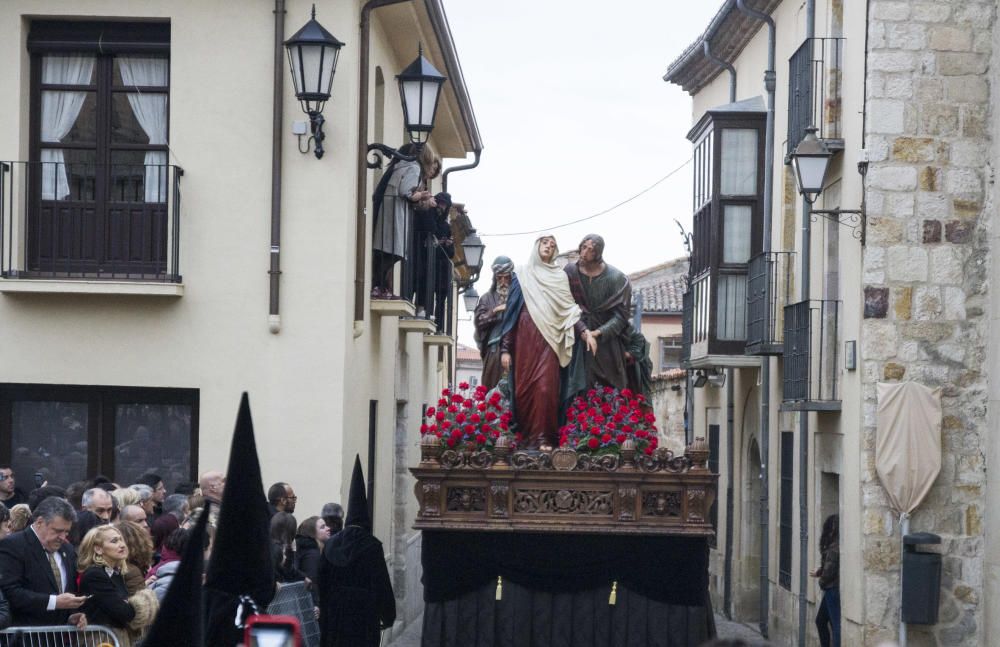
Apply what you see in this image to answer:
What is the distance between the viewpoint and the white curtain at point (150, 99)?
45.2ft

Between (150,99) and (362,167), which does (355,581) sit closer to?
(362,167)

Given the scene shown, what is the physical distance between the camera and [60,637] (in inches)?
325

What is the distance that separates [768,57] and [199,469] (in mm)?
10123

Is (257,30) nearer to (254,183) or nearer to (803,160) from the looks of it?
(254,183)

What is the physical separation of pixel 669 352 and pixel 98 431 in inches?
1485

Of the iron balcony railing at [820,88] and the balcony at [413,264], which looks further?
the iron balcony railing at [820,88]

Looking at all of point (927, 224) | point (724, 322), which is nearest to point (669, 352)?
A: point (724, 322)

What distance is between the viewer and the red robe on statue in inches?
517

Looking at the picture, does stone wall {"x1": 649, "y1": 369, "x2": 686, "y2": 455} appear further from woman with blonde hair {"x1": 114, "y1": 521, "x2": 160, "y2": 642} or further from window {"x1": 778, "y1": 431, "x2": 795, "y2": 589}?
woman with blonde hair {"x1": 114, "y1": 521, "x2": 160, "y2": 642}

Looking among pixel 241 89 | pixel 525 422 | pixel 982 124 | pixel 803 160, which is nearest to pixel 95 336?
pixel 241 89

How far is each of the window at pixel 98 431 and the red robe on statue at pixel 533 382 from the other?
8.99 feet

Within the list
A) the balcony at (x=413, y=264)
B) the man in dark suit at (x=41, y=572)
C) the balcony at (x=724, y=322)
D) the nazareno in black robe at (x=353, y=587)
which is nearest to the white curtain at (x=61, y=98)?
the balcony at (x=413, y=264)

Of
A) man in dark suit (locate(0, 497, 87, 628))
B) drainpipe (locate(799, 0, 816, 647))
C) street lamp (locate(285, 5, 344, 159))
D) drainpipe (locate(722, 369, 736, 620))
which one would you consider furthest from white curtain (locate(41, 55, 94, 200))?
drainpipe (locate(722, 369, 736, 620))

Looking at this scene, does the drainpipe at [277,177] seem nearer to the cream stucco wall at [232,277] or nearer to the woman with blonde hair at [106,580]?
the cream stucco wall at [232,277]
